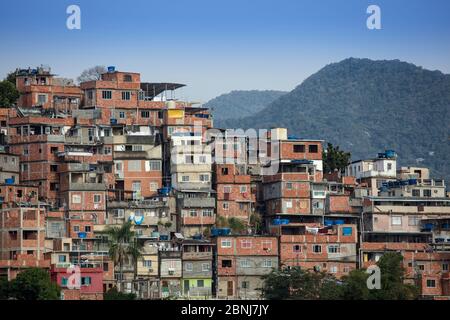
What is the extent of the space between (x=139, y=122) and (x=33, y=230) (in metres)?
14.7

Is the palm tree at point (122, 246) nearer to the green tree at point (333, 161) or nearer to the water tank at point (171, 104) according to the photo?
the water tank at point (171, 104)

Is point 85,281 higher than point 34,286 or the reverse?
the reverse

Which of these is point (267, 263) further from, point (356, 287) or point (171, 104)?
point (171, 104)

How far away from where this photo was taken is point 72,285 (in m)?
68.0

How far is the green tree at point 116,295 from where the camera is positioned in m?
65.8

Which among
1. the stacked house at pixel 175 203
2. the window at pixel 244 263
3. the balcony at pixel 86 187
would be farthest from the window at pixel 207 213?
the balcony at pixel 86 187

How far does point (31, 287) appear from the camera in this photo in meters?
64.4

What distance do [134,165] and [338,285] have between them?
1622 centimetres

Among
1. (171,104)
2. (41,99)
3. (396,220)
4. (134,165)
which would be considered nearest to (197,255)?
(134,165)

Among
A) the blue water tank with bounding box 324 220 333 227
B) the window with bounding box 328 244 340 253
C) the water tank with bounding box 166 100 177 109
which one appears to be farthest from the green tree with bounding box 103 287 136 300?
the water tank with bounding box 166 100 177 109

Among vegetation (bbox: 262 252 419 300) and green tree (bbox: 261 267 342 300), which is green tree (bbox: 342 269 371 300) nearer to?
vegetation (bbox: 262 252 419 300)

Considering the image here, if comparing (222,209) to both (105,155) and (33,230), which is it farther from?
(33,230)

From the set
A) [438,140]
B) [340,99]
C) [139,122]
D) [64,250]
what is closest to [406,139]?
[438,140]

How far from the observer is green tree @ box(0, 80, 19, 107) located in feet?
280
